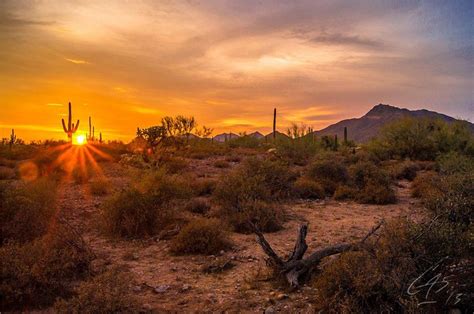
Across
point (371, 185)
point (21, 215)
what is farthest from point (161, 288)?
point (371, 185)

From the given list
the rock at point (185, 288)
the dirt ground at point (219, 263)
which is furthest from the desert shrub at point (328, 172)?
the rock at point (185, 288)

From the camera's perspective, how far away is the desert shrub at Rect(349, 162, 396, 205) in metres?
12.0

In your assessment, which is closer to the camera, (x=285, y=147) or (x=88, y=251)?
(x=88, y=251)

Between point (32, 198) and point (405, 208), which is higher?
point (32, 198)

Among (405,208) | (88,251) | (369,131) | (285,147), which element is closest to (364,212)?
(405,208)

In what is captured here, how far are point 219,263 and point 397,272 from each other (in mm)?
2992

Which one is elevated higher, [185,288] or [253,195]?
[253,195]

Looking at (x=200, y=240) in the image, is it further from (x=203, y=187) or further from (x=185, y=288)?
(x=203, y=187)

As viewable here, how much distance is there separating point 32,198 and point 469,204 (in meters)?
7.65

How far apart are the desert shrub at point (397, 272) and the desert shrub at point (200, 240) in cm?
274

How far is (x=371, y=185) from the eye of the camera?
1246 cm

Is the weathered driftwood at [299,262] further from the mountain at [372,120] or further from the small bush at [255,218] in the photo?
the mountain at [372,120]

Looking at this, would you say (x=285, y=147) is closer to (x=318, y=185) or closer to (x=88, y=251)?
(x=318, y=185)

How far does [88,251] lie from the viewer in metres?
6.36
